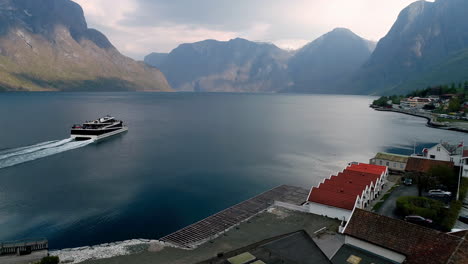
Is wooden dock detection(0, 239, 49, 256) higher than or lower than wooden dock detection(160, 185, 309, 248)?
higher

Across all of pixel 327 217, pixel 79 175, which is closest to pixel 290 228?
pixel 327 217

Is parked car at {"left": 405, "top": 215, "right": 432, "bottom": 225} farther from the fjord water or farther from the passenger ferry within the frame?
the passenger ferry

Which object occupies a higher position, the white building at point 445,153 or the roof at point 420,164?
the white building at point 445,153

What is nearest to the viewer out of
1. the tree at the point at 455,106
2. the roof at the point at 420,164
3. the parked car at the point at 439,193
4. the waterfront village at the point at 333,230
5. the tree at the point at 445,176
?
the waterfront village at the point at 333,230

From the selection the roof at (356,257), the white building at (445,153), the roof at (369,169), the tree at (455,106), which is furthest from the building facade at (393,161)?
the tree at (455,106)

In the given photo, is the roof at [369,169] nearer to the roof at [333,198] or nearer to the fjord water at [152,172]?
the fjord water at [152,172]

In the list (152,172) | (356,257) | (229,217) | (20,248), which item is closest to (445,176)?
(356,257)

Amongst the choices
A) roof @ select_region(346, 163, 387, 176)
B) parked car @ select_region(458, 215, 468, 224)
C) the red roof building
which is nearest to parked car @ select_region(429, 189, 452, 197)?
the red roof building
